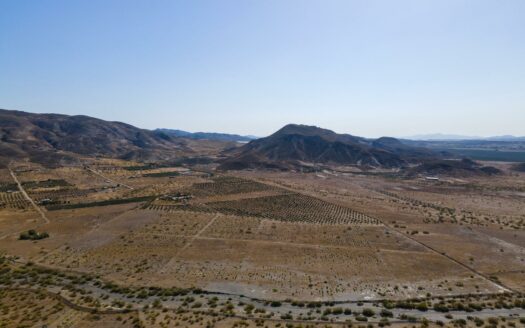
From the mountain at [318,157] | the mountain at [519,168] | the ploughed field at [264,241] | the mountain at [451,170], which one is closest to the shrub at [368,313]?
the ploughed field at [264,241]

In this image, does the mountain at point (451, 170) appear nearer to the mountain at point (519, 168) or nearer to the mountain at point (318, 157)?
the mountain at point (519, 168)

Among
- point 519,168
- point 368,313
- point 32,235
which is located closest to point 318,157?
point 519,168

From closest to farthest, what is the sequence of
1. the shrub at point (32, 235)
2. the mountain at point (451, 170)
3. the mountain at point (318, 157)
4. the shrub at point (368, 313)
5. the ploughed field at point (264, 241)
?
the shrub at point (368, 313) → the ploughed field at point (264, 241) → the shrub at point (32, 235) → the mountain at point (451, 170) → the mountain at point (318, 157)

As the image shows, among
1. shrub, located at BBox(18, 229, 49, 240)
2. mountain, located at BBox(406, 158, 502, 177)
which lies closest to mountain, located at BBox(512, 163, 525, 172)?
mountain, located at BBox(406, 158, 502, 177)

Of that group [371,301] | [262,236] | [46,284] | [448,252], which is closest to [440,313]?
[371,301]

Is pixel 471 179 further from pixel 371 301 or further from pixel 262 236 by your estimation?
pixel 371 301

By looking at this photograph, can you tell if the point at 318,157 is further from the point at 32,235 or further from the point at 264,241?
the point at 32,235

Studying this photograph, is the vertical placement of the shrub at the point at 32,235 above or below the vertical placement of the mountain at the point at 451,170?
below

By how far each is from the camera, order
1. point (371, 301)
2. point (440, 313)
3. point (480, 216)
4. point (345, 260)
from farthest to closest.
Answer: point (480, 216) → point (345, 260) → point (371, 301) → point (440, 313)
